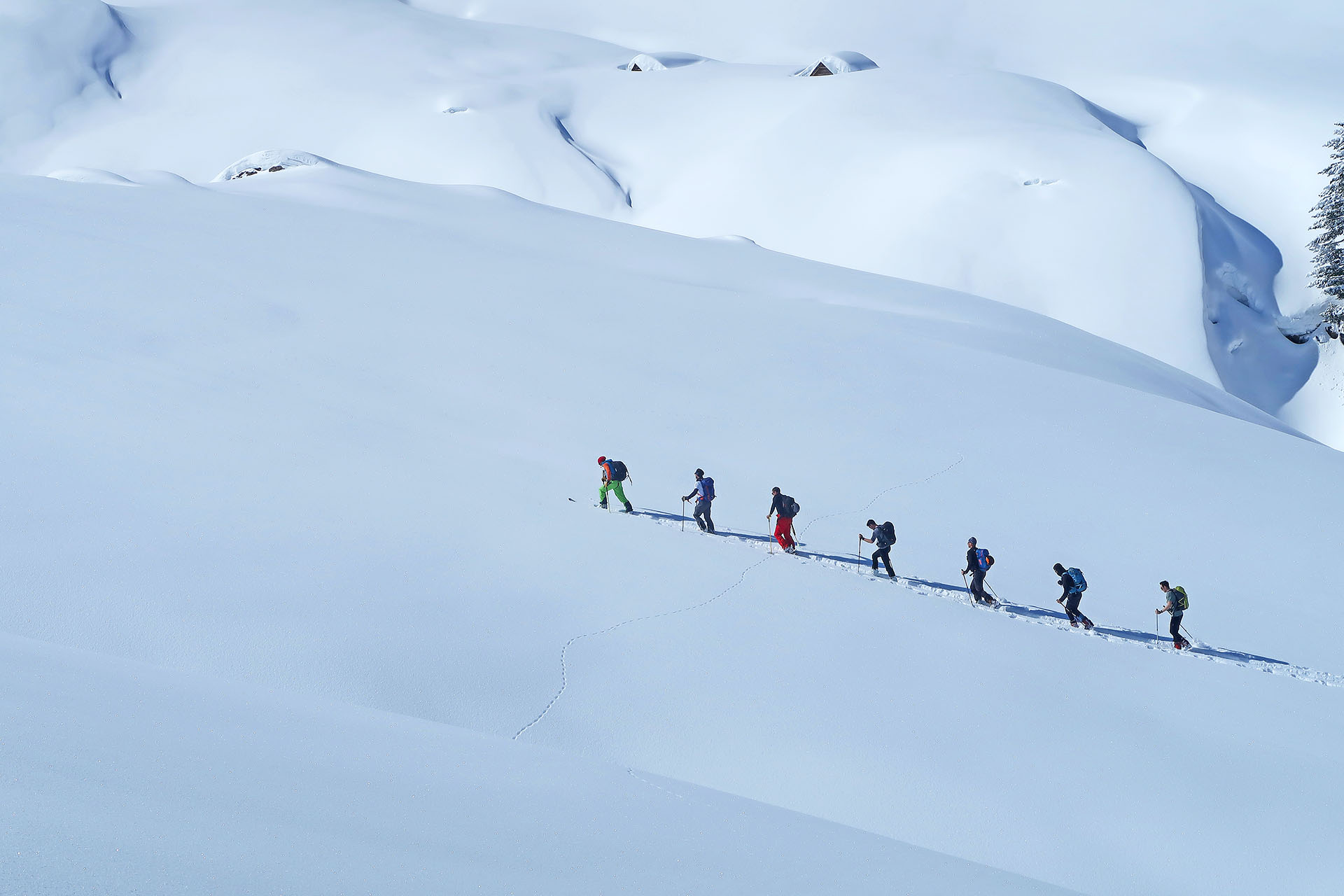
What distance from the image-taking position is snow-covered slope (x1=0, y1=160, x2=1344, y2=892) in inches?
342

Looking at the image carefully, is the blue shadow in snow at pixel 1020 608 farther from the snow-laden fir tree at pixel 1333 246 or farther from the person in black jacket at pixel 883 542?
the snow-laden fir tree at pixel 1333 246

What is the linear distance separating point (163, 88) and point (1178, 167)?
70.6 metres

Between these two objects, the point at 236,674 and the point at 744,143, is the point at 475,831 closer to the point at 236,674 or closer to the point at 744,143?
the point at 236,674

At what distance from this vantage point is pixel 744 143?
184 feet

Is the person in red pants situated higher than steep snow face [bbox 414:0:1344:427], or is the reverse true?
steep snow face [bbox 414:0:1344:427]

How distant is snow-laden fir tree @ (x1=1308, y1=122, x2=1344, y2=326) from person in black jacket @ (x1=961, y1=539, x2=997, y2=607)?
38.3m

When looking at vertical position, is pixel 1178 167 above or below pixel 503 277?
above

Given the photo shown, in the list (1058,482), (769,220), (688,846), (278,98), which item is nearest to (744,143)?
(769,220)

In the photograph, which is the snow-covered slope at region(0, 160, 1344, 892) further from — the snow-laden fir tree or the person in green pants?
the snow-laden fir tree

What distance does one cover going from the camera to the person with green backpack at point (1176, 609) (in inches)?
479

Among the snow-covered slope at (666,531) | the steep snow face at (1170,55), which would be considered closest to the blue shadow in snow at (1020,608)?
the snow-covered slope at (666,531)

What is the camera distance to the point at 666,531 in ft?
44.9

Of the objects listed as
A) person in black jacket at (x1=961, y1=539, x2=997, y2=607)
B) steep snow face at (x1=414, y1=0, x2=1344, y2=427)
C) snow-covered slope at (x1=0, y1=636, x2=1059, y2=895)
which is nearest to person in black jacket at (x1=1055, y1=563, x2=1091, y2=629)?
person in black jacket at (x1=961, y1=539, x2=997, y2=607)

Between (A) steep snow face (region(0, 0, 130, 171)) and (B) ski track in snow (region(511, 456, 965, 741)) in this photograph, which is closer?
(B) ski track in snow (region(511, 456, 965, 741))
